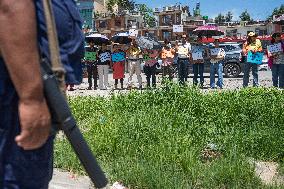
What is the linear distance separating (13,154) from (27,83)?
31 centimetres

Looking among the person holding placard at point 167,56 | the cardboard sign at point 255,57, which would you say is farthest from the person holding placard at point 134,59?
the cardboard sign at point 255,57

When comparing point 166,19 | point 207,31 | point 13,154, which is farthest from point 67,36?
point 166,19

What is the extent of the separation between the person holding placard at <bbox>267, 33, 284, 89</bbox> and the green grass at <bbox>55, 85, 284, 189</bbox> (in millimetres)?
5853

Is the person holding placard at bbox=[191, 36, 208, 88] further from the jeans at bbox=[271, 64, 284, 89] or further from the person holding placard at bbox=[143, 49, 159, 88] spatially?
the jeans at bbox=[271, 64, 284, 89]

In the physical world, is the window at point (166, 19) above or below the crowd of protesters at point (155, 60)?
above

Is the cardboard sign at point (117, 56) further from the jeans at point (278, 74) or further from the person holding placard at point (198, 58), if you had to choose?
the jeans at point (278, 74)

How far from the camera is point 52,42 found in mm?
1815

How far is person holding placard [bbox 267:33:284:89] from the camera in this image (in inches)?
500

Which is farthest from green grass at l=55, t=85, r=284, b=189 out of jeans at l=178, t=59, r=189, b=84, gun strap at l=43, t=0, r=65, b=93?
jeans at l=178, t=59, r=189, b=84

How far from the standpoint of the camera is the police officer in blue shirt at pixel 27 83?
169 cm

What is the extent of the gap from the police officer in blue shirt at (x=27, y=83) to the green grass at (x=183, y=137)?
2065 mm

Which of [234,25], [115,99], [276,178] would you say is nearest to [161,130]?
[276,178]

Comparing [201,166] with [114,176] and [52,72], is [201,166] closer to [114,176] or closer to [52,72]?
[114,176]

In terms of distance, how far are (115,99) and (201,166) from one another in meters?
3.22
